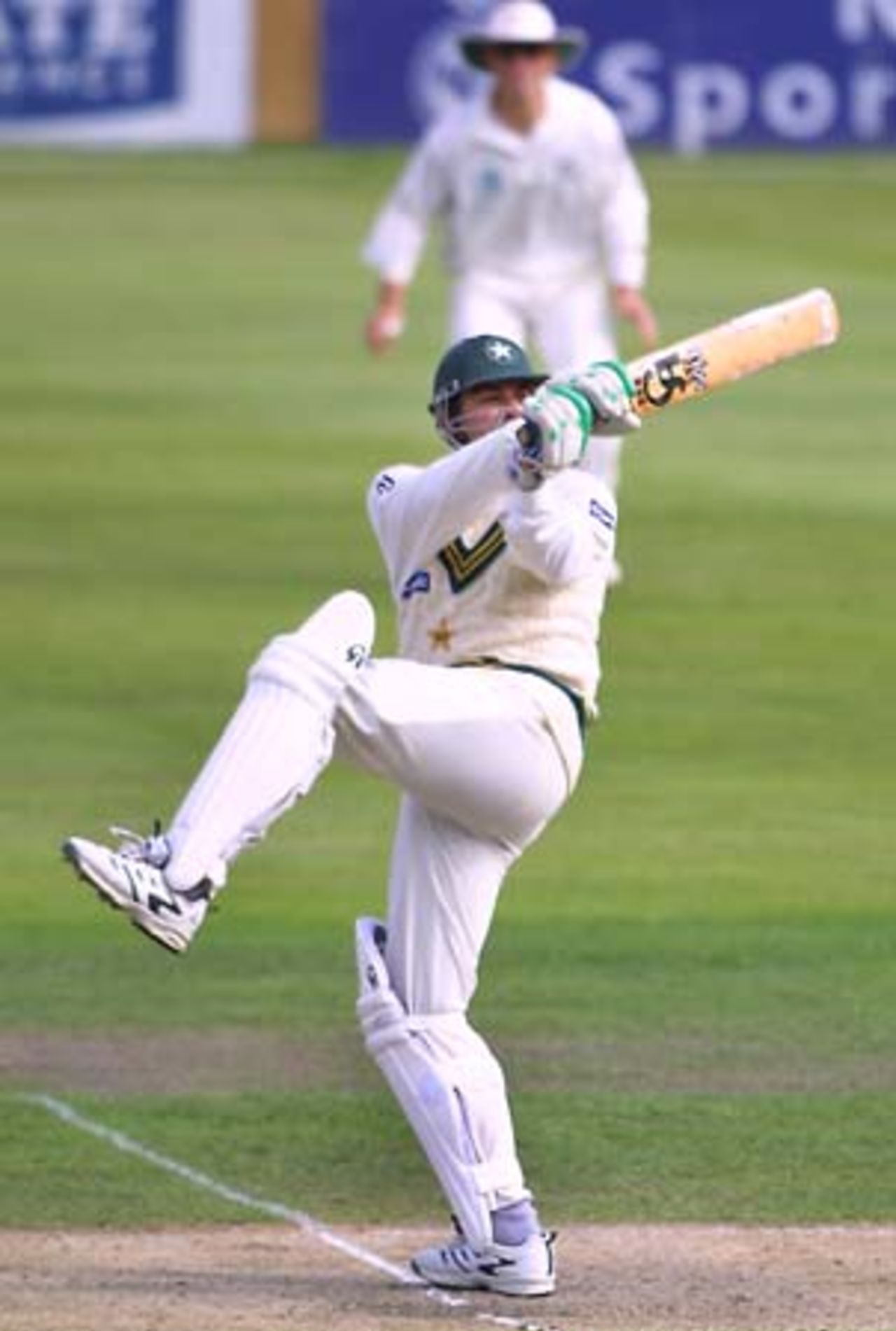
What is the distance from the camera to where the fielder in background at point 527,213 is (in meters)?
17.6

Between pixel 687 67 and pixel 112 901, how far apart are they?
92.1 ft

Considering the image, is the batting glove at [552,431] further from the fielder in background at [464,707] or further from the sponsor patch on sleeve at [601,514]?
the sponsor patch on sleeve at [601,514]

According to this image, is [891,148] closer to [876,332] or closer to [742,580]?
[876,332]

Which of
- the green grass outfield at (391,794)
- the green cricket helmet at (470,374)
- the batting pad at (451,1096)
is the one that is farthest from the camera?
the green grass outfield at (391,794)

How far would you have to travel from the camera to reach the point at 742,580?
1789cm

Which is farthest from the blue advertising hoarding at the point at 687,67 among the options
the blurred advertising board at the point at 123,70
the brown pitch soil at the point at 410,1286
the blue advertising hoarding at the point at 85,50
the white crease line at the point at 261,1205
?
the brown pitch soil at the point at 410,1286

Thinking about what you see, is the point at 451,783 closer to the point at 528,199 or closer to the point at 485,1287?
the point at 485,1287

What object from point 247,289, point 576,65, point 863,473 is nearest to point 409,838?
point 863,473

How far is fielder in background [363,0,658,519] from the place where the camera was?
695 inches

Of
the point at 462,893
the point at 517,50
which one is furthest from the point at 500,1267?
the point at 517,50

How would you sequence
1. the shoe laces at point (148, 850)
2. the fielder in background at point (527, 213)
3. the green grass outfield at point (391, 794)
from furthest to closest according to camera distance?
1. the fielder in background at point (527, 213)
2. the green grass outfield at point (391, 794)
3. the shoe laces at point (148, 850)

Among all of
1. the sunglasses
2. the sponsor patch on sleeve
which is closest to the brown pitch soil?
the sponsor patch on sleeve

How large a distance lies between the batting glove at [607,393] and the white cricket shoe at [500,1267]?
1.62m

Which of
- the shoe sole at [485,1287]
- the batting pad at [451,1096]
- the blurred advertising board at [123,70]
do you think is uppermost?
the batting pad at [451,1096]
